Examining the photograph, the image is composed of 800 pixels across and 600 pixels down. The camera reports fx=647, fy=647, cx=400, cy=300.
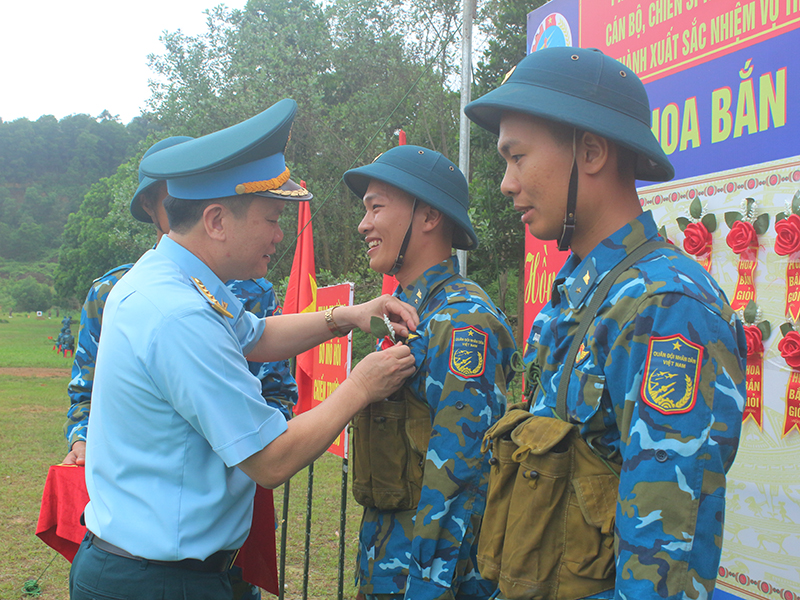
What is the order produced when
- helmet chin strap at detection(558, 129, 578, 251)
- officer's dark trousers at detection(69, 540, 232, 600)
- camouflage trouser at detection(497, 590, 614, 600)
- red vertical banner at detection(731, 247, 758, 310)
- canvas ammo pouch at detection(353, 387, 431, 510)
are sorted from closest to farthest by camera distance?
camouflage trouser at detection(497, 590, 614, 600) → helmet chin strap at detection(558, 129, 578, 251) → officer's dark trousers at detection(69, 540, 232, 600) → canvas ammo pouch at detection(353, 387, 431, 510) → red vertical banner at detection(731, 247, 758, 310)

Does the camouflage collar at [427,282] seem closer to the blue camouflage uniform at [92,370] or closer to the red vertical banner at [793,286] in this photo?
the blue camouflage uniform at [92,370]

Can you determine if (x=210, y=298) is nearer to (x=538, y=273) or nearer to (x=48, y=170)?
(x=538, y=273)

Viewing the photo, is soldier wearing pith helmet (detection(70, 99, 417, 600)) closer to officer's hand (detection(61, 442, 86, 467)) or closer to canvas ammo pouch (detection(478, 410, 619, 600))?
canvas ammo pouch (detection(478, 410, 619, 600))

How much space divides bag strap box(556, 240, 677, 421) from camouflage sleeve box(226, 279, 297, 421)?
222 cm

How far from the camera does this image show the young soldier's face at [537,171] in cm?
168

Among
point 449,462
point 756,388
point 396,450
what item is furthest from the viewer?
point 756,388

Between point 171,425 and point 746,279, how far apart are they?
2.46 meters

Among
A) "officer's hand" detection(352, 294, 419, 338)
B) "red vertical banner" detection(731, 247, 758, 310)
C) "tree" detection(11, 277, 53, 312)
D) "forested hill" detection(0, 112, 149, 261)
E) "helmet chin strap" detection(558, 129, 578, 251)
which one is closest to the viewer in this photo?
"helmet chin strap" detection(558, 129, 578, 251)

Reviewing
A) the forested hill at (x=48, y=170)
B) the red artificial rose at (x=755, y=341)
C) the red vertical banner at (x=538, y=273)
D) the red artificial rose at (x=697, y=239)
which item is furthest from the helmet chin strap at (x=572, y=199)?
the forested hill at (x=48, y=170)

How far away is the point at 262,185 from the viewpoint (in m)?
2.08

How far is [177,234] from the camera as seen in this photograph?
81.2 inches

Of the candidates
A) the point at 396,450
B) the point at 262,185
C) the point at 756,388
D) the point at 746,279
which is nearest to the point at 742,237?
the point at 746,279

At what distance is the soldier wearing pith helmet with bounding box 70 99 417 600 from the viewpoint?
173 centimetres

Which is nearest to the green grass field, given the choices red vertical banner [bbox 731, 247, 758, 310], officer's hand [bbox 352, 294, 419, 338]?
officer's hand [bbox 352, 294, 419, 338]
